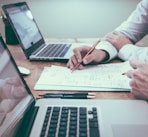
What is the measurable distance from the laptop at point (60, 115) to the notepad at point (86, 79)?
0.10 metres

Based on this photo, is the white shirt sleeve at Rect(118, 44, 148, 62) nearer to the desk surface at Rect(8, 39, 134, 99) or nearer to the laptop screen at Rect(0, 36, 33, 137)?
the desk surface at Rect(8, 39, 134, 99)

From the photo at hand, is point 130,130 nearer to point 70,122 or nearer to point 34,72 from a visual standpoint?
point 70,122

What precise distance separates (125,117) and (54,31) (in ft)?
6.12

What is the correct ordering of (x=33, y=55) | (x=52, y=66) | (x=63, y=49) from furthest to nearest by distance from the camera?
1. (x=63, y=49)
2. (x=33, y=55)
3. (x=52, y=66)

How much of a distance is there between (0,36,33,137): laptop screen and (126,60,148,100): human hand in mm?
310

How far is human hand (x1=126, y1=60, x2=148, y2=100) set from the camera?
80cm

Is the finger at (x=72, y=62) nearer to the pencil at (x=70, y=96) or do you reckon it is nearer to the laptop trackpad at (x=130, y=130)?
the pencil at (x=70, y=96)

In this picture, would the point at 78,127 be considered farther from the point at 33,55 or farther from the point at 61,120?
the point at 33,55

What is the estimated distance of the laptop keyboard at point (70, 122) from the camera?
1.90 feet

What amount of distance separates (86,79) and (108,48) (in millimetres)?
369

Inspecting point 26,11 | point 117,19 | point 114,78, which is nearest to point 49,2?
point 117,19

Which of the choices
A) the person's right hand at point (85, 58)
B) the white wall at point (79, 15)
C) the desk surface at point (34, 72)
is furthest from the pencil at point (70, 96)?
the white wall at point (79, 15)

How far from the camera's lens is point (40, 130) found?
59 cm

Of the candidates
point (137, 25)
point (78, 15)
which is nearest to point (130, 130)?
point (137, 25)
